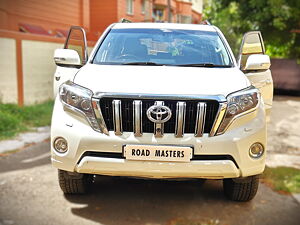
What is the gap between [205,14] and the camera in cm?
1708

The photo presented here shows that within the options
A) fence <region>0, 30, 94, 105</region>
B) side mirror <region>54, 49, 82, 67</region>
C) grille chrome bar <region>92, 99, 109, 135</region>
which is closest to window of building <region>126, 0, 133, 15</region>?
fence <region>0, 30, 94, 105</region>

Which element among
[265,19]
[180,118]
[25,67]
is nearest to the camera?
[180,118]

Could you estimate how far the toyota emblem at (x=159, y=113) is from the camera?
311 cm

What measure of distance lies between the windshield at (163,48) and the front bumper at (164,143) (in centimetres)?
105

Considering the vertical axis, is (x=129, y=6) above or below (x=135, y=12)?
above

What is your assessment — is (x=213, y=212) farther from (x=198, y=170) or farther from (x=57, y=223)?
(x=57, y=223)

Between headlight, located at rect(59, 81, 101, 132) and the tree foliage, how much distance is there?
11.5 meters

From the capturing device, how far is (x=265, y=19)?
1395cm

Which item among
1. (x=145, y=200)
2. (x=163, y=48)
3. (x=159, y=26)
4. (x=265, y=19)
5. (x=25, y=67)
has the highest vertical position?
(x=159, y=26)

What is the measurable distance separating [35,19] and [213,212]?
40.9 feet

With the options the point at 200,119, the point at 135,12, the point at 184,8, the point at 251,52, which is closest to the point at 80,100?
the point at 200,119

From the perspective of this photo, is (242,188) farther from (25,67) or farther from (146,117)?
(25,67)

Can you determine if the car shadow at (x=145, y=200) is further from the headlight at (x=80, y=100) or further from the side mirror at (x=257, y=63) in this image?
the side mirror at (x=257, y=63)

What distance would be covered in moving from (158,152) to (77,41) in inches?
92.5
